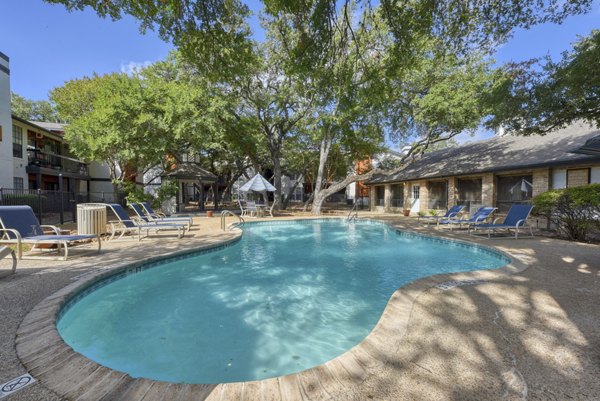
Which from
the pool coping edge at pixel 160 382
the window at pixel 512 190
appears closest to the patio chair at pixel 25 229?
the pool coping edge at pixel 160 382

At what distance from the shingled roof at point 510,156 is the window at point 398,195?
45.3 inches

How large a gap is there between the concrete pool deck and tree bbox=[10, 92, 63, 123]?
43.3m

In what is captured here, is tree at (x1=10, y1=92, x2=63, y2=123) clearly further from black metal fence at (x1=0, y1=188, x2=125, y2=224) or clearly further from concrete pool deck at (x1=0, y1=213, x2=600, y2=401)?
concrete pool deck at (x1=0, y1=213, x2=600, y2=401)

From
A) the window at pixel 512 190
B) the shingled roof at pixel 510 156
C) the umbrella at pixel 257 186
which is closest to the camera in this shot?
the shingled roof at pixel 510 156

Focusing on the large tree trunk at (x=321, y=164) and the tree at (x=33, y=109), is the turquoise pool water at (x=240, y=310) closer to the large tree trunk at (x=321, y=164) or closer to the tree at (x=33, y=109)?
the large tree trunk at (x=321, y=164)

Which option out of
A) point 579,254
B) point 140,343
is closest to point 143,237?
point 140,343

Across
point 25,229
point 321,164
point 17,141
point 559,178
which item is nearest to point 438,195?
point 559,178

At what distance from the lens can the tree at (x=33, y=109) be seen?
34.1 meters

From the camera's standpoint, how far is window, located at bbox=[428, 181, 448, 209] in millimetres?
19422

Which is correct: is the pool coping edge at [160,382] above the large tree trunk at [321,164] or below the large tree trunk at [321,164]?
below

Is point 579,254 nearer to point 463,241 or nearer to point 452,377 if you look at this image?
point 463,241

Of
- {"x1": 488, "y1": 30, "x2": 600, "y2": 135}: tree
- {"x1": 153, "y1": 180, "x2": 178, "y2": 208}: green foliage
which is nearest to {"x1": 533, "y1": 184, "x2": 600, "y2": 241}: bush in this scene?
{"x1": 488, "y1": 30, "x2": 600, "y2": 135}: tree

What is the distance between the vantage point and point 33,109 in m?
35.9

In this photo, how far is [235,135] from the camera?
2098cm
